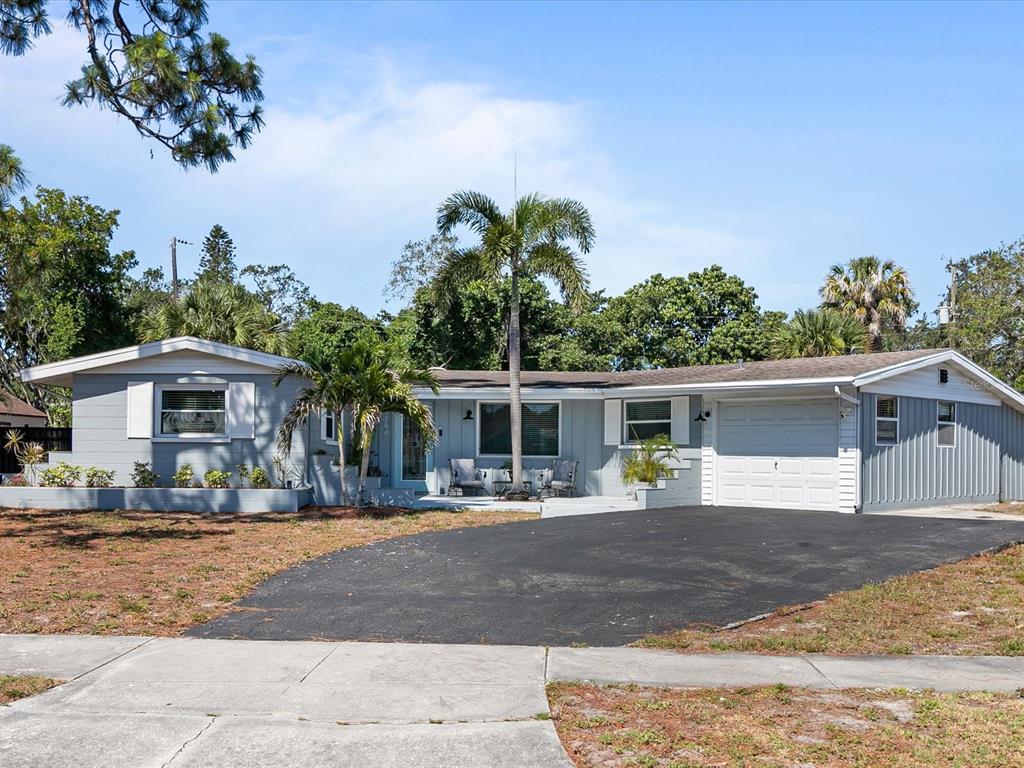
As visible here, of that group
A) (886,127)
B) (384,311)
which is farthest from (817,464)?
(384,311)

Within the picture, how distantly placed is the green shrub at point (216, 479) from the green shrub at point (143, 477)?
3.64 feet

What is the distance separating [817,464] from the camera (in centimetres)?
1820

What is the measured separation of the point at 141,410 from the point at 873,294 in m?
25.5

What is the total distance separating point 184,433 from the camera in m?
19.1

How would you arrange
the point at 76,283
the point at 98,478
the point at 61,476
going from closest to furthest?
the point at 61,476 → the point at 98,478 → the point at 76,283

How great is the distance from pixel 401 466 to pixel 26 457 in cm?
780

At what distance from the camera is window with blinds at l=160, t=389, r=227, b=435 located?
19094 mm

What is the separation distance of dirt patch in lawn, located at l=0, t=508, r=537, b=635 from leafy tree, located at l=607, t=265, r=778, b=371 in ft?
63.2

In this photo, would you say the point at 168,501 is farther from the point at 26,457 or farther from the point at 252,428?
the point at 26,457

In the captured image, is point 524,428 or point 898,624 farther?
point 524,428

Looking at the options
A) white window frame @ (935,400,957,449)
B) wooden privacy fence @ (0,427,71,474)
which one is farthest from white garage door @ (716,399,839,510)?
wooden privacy fence @ (0,427,71,474)

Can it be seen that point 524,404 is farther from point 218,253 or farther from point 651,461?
point 218,253

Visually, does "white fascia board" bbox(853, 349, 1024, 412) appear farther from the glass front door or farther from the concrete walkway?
the concrete walkway

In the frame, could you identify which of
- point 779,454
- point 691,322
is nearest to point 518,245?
point 779,454
